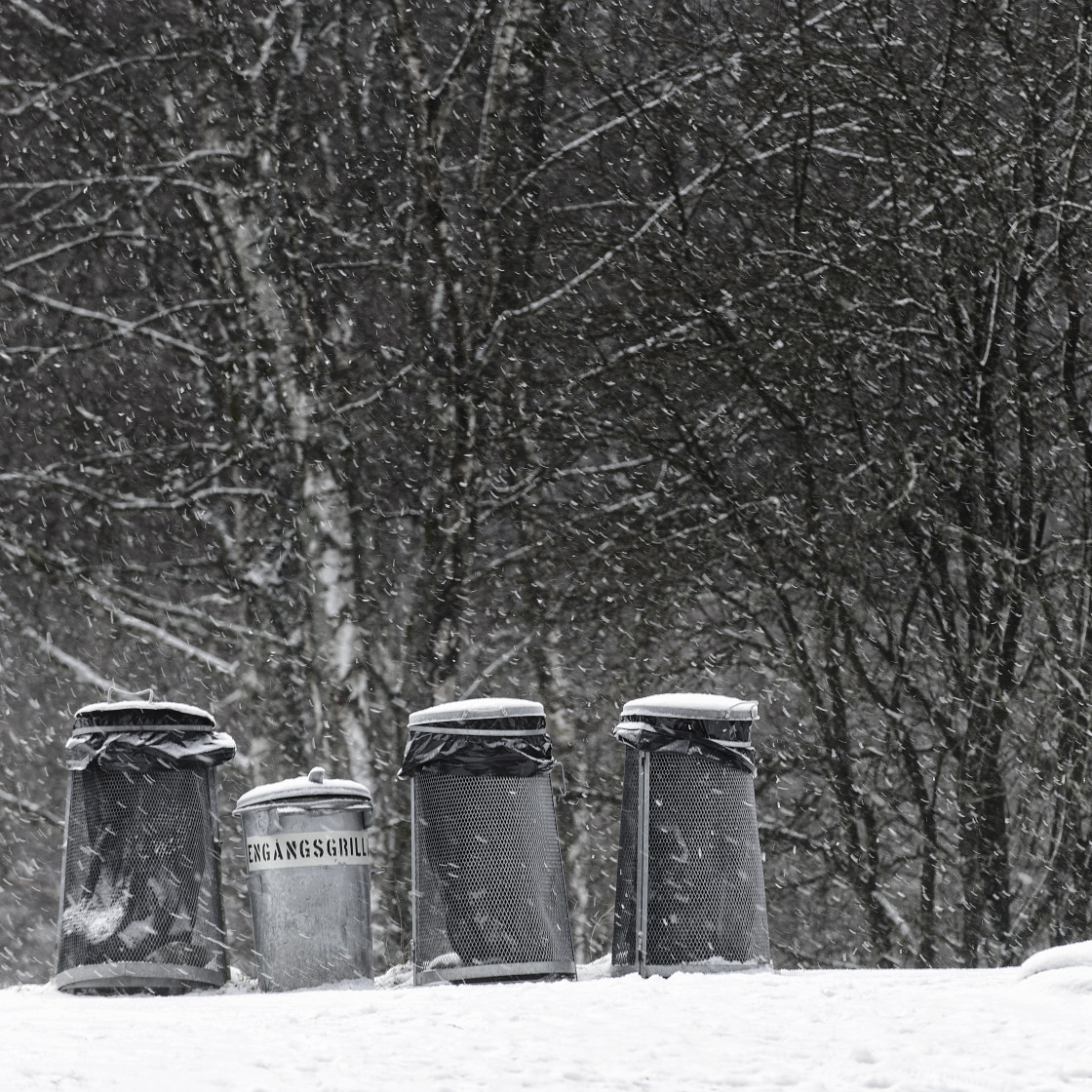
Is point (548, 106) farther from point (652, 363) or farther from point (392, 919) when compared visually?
point (392, 919)

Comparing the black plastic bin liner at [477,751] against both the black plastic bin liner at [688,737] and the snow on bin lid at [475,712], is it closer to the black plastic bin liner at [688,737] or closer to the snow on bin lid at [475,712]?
the snow on bin lid at [475,712]

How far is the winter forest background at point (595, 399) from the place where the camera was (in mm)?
10086

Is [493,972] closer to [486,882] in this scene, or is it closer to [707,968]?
[486,882]

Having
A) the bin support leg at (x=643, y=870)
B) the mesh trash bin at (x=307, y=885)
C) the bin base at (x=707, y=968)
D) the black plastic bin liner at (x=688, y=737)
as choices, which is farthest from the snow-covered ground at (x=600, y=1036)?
the black plastic bin liner at (x=688, y=737)

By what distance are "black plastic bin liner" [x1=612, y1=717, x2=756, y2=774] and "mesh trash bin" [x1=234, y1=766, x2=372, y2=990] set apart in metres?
1.14

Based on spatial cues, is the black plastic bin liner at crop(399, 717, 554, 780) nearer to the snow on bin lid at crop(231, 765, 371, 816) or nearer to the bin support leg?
the snow on bin lid at crop(231, 765, 371, 816)

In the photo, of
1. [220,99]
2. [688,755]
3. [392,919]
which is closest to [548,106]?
[220,99]

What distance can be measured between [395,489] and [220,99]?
9.68ft

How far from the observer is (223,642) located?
12.7 m

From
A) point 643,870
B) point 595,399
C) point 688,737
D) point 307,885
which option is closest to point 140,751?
point 307,885

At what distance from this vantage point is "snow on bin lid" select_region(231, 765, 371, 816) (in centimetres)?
723

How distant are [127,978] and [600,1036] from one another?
247cm

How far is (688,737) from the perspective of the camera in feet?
23.1

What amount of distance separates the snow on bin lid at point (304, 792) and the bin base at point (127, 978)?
664mm
